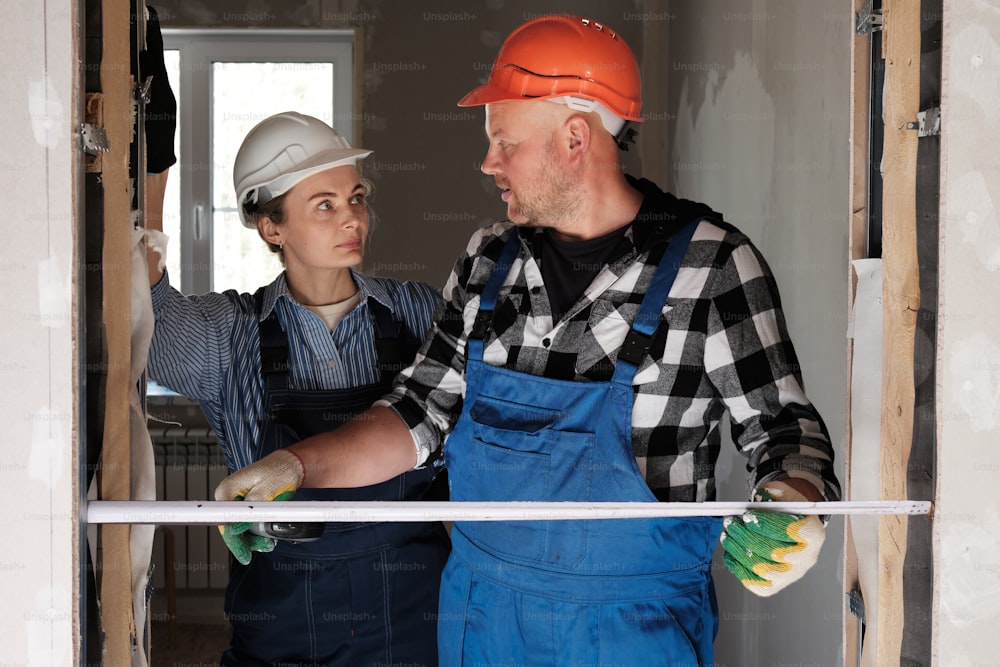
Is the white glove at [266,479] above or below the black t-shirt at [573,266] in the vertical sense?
below

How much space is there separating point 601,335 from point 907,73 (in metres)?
0.66

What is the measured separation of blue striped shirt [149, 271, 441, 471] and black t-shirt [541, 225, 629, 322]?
546mm

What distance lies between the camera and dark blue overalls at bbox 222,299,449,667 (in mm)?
2098

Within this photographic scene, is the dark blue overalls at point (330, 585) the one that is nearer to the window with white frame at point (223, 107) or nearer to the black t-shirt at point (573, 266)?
Answer: the black t-shirt at point (573, 266)

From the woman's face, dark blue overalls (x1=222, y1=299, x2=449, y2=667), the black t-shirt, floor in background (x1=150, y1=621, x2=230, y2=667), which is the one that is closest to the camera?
the black t-shirt

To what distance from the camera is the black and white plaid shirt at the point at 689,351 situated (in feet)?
5.14

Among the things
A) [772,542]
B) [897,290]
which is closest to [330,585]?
[772,542]

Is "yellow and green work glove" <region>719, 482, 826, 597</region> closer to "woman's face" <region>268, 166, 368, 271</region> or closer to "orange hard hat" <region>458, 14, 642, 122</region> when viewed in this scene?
"orange hard hat" <region>458, 14, 642, 122</region>

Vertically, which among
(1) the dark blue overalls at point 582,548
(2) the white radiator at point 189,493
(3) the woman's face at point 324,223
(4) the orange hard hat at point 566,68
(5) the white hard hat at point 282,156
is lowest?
(2) the white radiator at point 189,493

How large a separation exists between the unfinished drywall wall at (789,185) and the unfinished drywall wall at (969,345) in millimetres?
751

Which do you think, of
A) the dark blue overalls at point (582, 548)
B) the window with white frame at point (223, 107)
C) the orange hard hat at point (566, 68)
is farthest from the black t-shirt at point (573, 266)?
the window with white frame at point (223, 107)

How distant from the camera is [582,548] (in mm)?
1649

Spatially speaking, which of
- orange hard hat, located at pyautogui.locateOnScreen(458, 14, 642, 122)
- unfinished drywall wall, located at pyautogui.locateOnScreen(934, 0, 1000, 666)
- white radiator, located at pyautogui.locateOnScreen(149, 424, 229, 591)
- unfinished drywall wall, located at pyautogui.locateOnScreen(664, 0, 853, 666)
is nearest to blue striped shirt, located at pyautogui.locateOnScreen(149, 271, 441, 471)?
orange hard hat, located at pyautogui.locateOnScreen(458, 14, 642, 122)

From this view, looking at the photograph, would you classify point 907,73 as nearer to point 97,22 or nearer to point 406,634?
point 97,22
